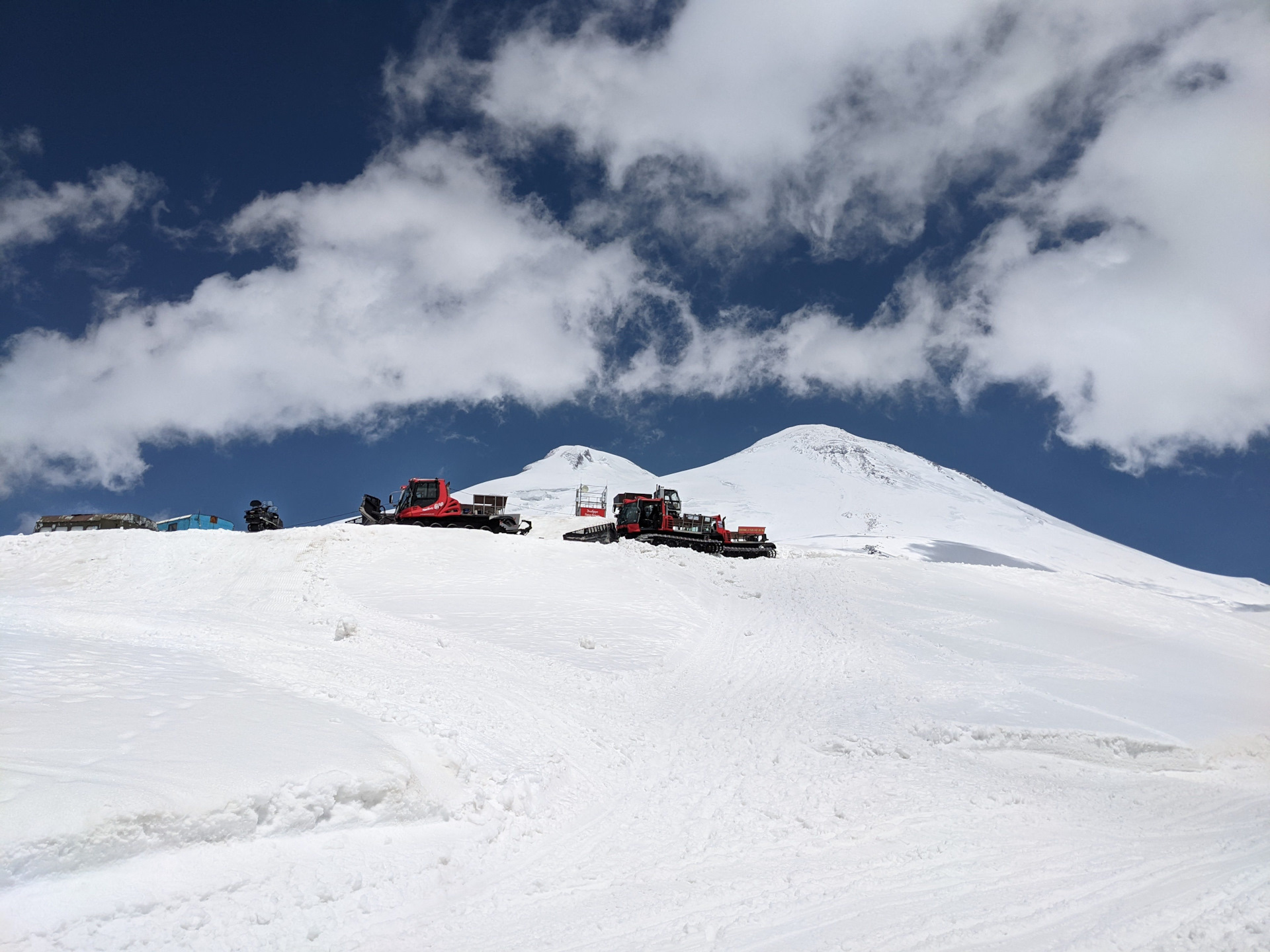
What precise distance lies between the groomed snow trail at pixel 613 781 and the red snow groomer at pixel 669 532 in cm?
1531

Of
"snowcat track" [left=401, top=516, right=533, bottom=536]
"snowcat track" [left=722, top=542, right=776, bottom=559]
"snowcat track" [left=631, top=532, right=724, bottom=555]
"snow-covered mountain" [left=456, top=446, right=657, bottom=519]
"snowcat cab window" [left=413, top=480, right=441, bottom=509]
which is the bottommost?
"snowcat track" [left=722, top=542, right=776, bottom=559]

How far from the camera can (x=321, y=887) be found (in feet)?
15.7

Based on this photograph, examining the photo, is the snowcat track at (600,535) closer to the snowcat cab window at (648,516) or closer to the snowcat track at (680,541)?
the snowcat track at (680,541)

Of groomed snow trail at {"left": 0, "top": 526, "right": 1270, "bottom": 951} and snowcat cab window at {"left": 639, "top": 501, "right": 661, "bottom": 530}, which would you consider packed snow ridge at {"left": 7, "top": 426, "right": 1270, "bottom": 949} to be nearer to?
groomed snow trail at {"left": 0, "top": 526, "right": 1270, "bottom": 951}

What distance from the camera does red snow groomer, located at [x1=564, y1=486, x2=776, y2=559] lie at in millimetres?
32781

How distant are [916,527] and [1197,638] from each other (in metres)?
104

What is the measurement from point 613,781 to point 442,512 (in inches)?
921

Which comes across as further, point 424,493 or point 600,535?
point 600,535

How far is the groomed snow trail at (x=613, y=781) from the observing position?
4.62 meters

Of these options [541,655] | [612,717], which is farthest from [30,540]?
[612,717]

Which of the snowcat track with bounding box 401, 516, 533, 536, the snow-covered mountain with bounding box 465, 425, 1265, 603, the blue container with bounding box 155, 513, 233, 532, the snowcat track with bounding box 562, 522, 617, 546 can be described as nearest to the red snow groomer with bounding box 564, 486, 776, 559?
the snowcat track with bounding box 562, 522, 617, 546

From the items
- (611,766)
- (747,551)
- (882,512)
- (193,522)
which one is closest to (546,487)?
(882,512)

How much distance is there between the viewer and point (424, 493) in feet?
98.0

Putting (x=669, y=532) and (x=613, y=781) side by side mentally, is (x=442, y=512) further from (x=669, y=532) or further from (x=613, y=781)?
(x=613, y=781)
